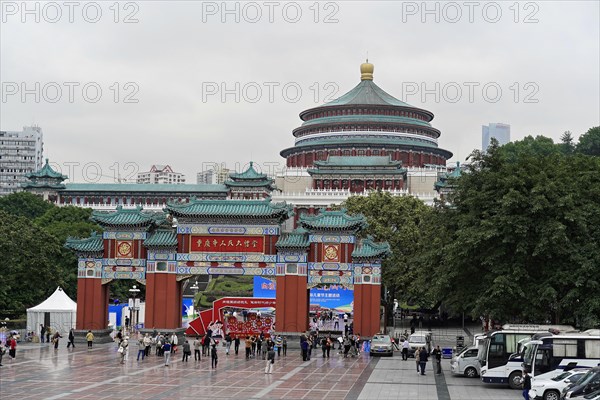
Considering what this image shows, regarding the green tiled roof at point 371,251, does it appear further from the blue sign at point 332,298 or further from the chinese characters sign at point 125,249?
the blue sign at point 332,298

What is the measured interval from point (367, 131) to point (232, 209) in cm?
6762

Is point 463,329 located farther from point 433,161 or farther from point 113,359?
point 433,161

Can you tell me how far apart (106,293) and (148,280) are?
10.1ft

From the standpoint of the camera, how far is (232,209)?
49.1 metres

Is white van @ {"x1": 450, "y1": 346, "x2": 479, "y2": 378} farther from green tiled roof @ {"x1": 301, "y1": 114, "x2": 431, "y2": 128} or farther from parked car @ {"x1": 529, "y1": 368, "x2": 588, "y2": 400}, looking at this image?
green tiled roof @ {"x1": 301, "y1": 114, "x2": 431, "y2": 128}

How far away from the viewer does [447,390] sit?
3059 centimetres

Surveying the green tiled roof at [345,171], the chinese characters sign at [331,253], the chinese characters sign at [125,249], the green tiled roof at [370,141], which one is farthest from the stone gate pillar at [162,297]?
the green tiled roof at [370,141]

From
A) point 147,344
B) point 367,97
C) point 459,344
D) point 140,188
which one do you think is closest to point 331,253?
point 459,344

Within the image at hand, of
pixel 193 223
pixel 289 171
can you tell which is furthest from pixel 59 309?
pixel 289 171

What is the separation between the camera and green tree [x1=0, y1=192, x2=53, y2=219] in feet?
348

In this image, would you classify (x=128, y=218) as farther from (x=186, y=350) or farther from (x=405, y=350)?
(x=405, y=350)

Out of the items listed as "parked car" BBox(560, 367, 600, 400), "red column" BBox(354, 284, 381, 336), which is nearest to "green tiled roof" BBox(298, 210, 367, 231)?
"red column" BBox(354, 284, 381, 336)

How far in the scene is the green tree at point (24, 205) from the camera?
106 meters

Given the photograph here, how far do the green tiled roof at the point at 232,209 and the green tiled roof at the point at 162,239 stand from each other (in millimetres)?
1249
